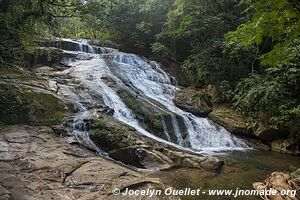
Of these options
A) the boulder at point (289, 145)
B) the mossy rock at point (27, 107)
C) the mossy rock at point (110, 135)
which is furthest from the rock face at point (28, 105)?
the boulder at point (289, 145)

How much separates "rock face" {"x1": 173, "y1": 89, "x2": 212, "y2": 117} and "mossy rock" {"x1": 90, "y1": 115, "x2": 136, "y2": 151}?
523 cm

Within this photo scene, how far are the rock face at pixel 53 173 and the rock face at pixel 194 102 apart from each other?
22.3 feet

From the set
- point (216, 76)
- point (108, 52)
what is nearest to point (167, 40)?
point (108, 52)

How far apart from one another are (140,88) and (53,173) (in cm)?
897

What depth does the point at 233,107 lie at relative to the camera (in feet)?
45.6

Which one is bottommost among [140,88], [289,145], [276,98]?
[289,145]

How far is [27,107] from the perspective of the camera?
9164mm

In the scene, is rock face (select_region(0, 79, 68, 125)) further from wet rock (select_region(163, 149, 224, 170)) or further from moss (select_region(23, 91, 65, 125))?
wet rock (select_region(163, 149, 224, 170))

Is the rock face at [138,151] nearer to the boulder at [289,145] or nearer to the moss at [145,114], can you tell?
the moss at [145,114]

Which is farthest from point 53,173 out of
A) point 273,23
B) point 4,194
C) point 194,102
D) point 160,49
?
point 160,49

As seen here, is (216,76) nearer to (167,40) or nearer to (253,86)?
(253,86)

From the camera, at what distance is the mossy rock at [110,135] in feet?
27.2

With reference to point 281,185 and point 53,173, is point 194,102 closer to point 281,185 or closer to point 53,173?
point 281,185

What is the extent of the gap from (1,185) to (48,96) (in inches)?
216
